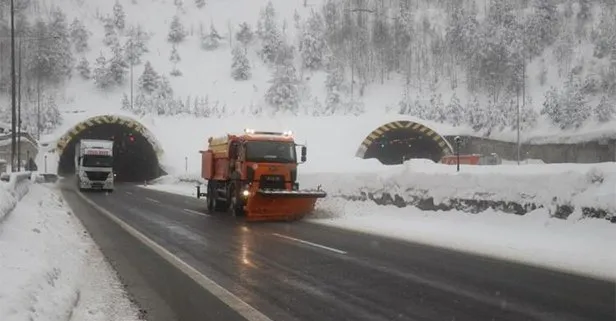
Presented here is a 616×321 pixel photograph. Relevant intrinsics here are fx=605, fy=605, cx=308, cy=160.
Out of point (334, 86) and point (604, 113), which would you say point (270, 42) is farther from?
point (604, 113)

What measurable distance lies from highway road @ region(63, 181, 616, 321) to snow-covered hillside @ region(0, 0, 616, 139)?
6170 centimetres

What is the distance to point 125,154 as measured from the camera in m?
70.6

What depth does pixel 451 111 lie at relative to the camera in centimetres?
7800

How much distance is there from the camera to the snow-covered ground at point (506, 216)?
1206 centimetres

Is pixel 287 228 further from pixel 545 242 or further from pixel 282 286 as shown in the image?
pixel 282 286

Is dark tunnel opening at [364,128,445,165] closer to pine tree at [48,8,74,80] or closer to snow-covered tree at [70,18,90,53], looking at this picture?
pine tree at [48,8,74,80]

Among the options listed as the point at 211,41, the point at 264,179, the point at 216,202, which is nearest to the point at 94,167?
the point at 216,202

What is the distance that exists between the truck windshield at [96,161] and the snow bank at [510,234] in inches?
982

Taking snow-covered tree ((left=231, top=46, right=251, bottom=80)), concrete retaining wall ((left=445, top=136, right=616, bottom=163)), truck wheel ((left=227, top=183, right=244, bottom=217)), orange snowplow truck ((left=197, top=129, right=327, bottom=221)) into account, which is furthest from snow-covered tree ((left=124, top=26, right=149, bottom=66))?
orange snowplow truck ((left=197, top=129, right=327, bottom=221))

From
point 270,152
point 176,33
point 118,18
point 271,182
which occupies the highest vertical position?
point 118,18

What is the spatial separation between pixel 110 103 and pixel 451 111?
213 ft

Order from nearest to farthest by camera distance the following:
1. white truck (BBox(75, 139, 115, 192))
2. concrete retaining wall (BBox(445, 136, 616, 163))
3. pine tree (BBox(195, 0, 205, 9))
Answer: white truck (BBox(75, 139, 115, 192)) < concrete retaining wall (BBox(445, 136, 616, 163)) < pine tree (BBox(195, 0, 205, 9))

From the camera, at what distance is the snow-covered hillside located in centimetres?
10012

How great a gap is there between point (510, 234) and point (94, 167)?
107 feet
